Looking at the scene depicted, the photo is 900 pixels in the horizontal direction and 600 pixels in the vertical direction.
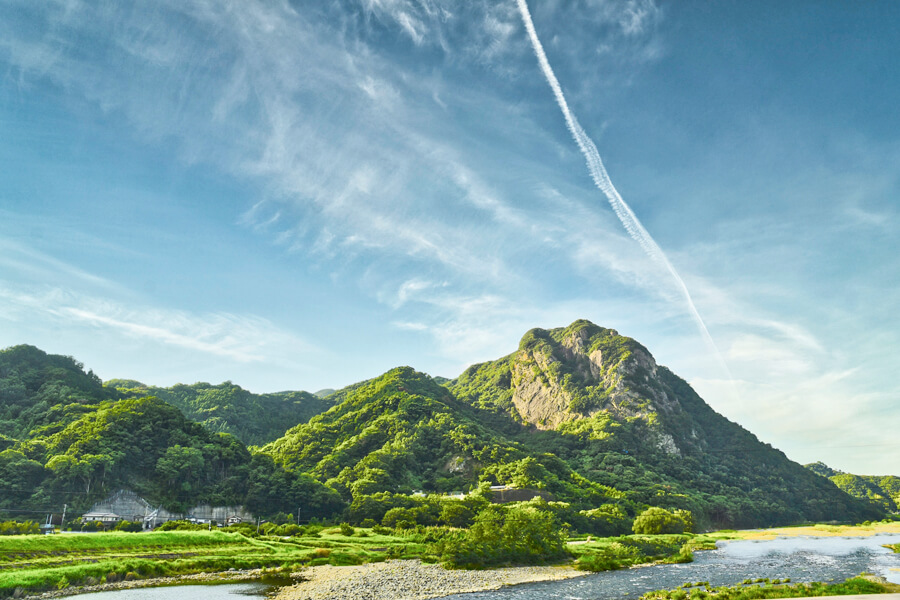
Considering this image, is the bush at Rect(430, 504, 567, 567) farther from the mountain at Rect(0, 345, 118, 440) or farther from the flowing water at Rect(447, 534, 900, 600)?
the mountain at Rect(0, 345, 118, 440)

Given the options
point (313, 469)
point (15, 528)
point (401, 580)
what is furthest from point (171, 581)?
→ point (313, 469)

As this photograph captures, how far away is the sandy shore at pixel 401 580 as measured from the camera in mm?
43594

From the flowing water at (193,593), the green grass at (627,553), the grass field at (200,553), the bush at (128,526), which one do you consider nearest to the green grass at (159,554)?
the grass field at (200,553)

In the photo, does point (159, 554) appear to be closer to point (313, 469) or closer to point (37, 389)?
point (313, 469)

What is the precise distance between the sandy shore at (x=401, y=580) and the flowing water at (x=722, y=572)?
108 inches

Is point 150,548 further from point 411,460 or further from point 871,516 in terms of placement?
point 871,516

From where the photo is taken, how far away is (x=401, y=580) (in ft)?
166

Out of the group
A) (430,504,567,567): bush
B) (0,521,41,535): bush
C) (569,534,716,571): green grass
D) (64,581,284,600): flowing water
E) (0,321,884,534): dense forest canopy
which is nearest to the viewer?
(64,581,284,600): flowing water

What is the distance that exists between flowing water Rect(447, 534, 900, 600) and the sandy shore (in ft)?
9.00

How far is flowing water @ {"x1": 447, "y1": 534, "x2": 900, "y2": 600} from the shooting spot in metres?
46.1

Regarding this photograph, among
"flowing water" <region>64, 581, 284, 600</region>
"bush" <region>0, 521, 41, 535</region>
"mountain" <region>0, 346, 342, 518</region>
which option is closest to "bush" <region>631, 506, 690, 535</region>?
"mountain" <region>0, 346, 342, 518</region>

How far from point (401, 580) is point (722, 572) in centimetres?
3800

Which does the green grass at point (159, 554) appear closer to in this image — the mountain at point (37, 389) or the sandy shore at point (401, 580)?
the sandy shore at point (401, 580)

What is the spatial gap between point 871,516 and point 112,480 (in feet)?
833
